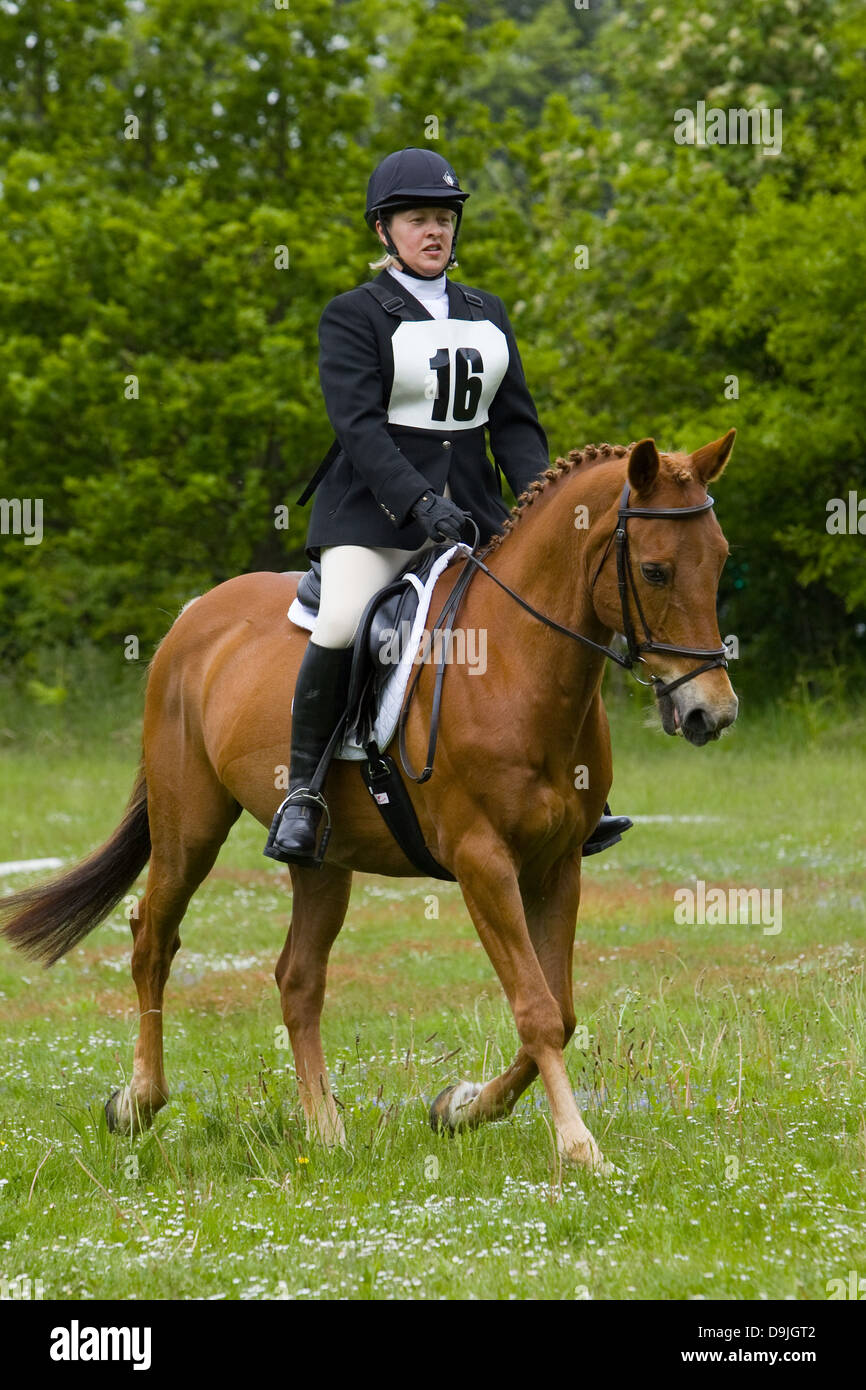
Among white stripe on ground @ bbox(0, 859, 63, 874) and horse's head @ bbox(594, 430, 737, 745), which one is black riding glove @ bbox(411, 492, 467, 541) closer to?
horse's head @ bbox(594, 430, 737, 745)

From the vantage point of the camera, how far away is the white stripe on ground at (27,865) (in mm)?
14688

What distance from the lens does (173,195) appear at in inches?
1054

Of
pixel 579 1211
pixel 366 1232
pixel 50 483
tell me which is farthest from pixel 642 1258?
pixel 50 483

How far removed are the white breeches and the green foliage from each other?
16678mm

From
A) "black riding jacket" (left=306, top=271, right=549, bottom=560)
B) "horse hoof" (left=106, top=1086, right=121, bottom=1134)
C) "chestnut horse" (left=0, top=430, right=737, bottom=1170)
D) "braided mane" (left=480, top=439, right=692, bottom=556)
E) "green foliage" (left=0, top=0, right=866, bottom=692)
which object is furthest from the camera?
"green foliage" (left=0, top=0, right=866, bottom=692)

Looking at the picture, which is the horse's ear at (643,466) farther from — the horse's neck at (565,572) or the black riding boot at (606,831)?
the black riding boot at (606,831)

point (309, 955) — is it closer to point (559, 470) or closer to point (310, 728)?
point (310, 728)

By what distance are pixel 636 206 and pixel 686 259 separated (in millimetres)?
2747

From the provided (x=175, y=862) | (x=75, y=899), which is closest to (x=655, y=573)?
(x=175, y=862)

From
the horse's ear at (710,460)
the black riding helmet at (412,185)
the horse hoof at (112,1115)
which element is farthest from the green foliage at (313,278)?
the horse's ear at (710,460)

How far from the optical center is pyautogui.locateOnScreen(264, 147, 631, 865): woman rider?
6.50m

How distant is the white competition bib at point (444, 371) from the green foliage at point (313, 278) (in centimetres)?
1652

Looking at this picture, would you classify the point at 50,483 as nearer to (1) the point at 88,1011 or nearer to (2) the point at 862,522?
(2) the point at 862,522

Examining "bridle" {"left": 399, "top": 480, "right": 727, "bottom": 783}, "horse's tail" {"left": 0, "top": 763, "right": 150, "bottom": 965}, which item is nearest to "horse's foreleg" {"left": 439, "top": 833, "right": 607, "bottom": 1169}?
"bridle" {"left": 399, "top": 480, "right": 727, "bottom": 783}
